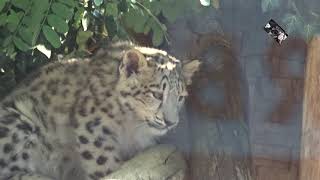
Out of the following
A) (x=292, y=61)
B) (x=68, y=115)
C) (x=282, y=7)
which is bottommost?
(x=68, y=115)

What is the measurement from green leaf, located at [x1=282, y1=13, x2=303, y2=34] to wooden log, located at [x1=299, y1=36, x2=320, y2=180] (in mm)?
88

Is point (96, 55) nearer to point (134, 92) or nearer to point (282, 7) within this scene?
point (134, 92)

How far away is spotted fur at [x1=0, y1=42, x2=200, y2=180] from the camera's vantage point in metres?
2.00

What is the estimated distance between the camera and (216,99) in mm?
2082

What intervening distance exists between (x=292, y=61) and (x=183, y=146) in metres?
0.40

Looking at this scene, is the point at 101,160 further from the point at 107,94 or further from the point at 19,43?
the point at 19,43

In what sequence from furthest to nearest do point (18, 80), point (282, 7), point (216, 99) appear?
point (18, 80) < point (216, 99) < point (282, 7)

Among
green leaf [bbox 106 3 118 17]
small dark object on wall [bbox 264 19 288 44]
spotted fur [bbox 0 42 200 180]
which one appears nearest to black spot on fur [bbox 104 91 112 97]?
spotted fur [bbox 0 42 200 180]

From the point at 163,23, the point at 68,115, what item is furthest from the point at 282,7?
→ the point at 68,115

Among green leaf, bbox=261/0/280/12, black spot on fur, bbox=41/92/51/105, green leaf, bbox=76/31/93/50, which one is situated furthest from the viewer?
green leaf, bbox=76/31/93/50

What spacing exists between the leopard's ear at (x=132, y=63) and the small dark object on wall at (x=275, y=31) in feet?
1.15

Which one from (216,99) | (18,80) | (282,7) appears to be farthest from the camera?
(18,80)

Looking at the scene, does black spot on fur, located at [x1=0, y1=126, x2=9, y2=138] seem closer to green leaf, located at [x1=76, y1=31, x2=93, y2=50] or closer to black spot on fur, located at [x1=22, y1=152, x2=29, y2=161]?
black spot on fur, located at [x1=22, y1=152, x2=29, y2=161]

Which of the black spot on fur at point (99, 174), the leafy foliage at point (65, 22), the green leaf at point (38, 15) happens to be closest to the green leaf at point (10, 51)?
the leafy foliage at point (65, 22)
